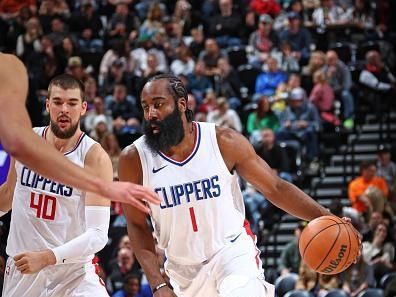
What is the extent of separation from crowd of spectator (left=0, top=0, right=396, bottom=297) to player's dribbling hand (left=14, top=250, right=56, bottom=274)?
6.07m

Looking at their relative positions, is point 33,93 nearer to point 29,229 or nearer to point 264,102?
point 264,102

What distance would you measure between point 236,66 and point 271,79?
1.37 meters

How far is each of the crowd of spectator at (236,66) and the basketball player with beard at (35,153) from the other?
8.30 meters

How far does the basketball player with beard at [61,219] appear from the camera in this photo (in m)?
6.29

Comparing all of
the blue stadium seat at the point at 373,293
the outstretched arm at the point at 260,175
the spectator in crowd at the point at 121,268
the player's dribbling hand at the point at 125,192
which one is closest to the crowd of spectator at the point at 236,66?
the spectator in crowd at the point at 121,268

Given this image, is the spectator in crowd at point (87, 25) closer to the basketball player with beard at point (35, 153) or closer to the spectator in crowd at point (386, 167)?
the spectator in crowd at point (386, 167)

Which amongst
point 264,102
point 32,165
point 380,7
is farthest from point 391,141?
point 32,165

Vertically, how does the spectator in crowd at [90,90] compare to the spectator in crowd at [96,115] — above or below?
above

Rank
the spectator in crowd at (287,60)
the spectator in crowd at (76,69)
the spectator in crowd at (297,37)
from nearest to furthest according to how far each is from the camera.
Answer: the spectator in crowd at (76,69)
the spectator in crowd at (287,60)
the spectator in crowd at (297,37)

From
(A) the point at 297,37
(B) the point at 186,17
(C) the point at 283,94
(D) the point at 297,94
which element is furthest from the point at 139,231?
(B) the point at 186,17

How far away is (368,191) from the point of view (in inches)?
534

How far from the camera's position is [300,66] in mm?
17484

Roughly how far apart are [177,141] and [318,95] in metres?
9.83

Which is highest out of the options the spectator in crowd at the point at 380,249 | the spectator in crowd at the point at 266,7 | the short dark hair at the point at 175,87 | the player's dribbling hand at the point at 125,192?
the spectator in crowd at the point at 266,7
